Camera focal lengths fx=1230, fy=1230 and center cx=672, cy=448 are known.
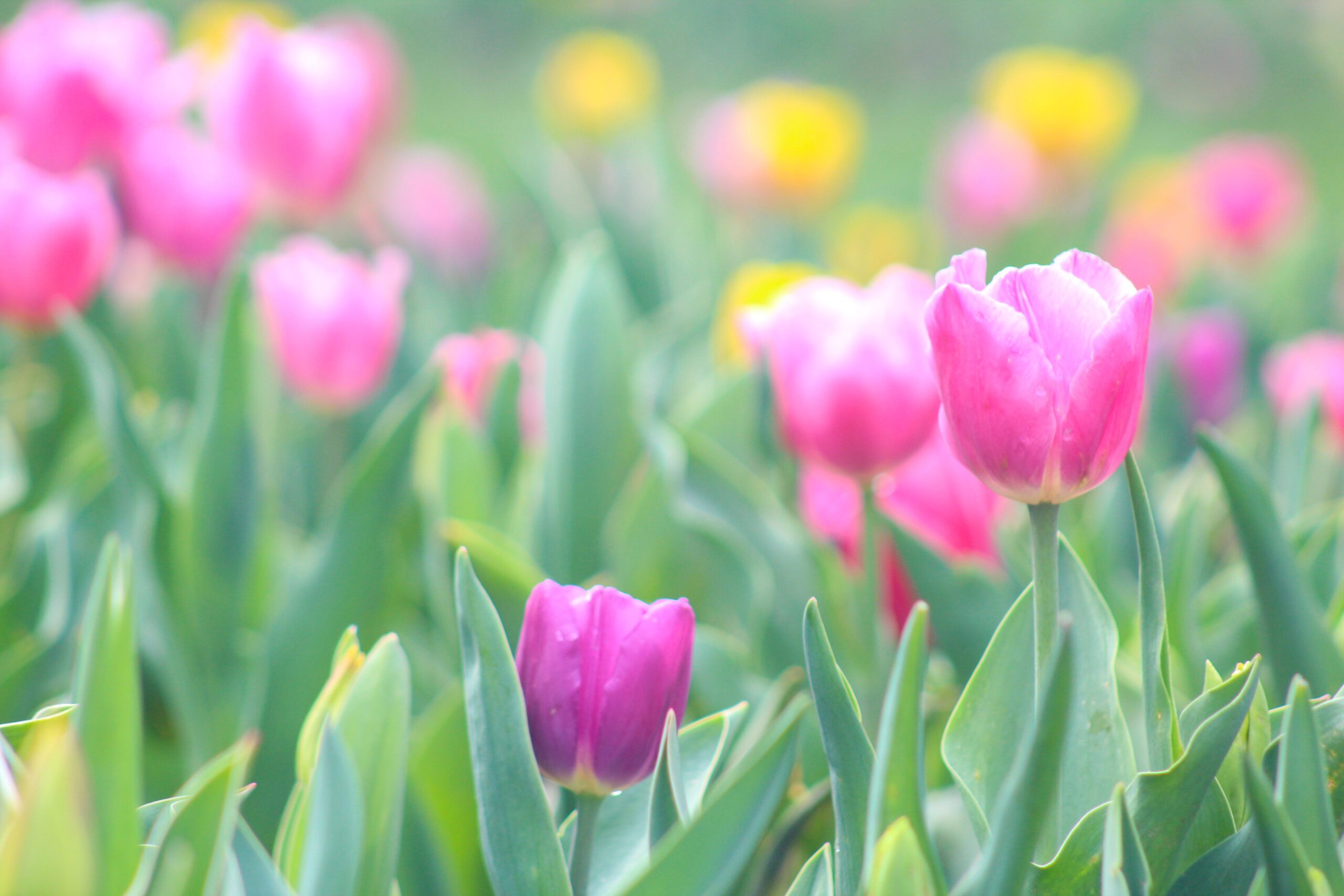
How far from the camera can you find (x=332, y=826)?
39 cm

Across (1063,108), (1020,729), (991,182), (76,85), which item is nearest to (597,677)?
(1020,729)

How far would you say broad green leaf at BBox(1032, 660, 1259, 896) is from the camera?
0.41m

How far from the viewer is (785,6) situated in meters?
6.59

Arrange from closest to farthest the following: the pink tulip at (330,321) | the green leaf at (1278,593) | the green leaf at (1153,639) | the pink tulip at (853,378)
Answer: the green leaf at (1153,639) < the green leaf at (1278,593) < the pink tulip at (853,378) < the pink tulip at (330,321)

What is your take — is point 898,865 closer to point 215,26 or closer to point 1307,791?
point 1307,791

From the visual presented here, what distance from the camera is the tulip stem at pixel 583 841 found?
45 cm

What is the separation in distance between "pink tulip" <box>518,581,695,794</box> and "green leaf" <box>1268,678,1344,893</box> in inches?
7.8

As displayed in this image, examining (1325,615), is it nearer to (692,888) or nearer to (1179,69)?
(692,888)

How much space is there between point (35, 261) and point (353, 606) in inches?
16.3

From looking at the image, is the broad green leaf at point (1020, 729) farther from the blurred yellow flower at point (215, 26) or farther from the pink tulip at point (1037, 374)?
the blurred yellow flower at point (215, 26)

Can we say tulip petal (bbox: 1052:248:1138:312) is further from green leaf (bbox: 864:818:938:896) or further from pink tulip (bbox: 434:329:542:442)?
pink tulip (bbox: 434:329:542:442)

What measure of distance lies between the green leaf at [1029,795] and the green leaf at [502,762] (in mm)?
145

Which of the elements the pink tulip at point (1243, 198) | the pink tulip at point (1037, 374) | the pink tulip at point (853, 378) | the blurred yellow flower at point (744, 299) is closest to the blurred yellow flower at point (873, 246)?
the pink tulip at point (1243, 198)

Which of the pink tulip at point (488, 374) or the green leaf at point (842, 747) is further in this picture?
the pink tulip at point (488, 374)
